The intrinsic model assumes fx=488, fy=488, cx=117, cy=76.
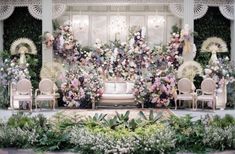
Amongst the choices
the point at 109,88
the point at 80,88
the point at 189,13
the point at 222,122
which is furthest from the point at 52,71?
the point at 222,122

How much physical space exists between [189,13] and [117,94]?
2987 mm

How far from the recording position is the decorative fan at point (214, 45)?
13.5 metres

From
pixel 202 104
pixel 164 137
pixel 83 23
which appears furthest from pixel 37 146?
pixel 83 23

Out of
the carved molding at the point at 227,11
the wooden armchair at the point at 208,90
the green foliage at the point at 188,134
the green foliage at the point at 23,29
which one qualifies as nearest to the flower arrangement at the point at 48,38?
the green foliage at the point at 23,29

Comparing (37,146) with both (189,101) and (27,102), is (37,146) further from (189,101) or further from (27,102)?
(189,101)

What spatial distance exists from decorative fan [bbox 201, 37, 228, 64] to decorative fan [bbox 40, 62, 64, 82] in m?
4.03

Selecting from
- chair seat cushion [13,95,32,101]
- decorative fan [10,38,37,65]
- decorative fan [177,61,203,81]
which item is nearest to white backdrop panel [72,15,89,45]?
decorative fan [10,38,37,65]

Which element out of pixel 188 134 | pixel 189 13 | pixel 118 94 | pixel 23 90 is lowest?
pixel 188 134

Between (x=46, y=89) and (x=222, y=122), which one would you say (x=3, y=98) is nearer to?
(x=46, y=89)

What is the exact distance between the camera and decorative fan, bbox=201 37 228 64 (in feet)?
44.4

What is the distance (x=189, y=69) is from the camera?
43.0 feet

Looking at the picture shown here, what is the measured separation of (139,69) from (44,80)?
283cm

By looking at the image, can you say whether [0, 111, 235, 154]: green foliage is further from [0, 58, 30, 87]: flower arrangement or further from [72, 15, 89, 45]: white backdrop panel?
[72, 15, 89, 45]: white backdrop panel

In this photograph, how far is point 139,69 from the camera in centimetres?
1389
